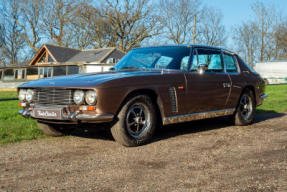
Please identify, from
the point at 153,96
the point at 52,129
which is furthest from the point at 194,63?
the point at 52,129

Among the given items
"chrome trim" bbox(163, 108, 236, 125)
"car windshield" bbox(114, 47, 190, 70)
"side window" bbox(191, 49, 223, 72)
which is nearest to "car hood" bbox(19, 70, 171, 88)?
"car windshield" bbox(114, 47, 190, 70)

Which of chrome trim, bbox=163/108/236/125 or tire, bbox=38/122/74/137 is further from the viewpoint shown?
tire, bbox=38/122/74/137

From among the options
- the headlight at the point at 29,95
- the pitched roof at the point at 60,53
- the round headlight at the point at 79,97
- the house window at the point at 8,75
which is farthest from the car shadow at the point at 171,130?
the pitched roof at the point at 60,53

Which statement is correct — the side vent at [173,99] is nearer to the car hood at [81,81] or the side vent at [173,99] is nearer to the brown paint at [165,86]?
the brown paint at [165,86]

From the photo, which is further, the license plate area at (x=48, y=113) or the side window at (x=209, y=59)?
the side window at (x=209, y=59)

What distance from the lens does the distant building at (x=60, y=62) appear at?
33.4 meters

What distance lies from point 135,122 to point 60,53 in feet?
125

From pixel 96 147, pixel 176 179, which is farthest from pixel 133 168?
pixel 96 147

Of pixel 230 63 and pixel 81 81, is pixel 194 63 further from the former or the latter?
pixel 81 81

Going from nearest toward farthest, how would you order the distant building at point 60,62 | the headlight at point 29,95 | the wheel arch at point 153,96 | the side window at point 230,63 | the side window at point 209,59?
the wheel arch at point 153,96, the headlight at point 29,95, the side window at point 209,59, the side window at point 230,63, the distant building at point 60,62

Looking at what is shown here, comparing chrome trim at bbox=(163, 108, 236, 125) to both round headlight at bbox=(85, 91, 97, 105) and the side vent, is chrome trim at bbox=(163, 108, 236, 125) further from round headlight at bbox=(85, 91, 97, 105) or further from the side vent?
round headlight at bbox=(85, 91, 97, 105)

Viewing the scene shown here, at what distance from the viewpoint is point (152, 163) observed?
3701 mm

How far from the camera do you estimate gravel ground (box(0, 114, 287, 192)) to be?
2.96 metres

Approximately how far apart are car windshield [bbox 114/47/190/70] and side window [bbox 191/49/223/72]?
223 mm
